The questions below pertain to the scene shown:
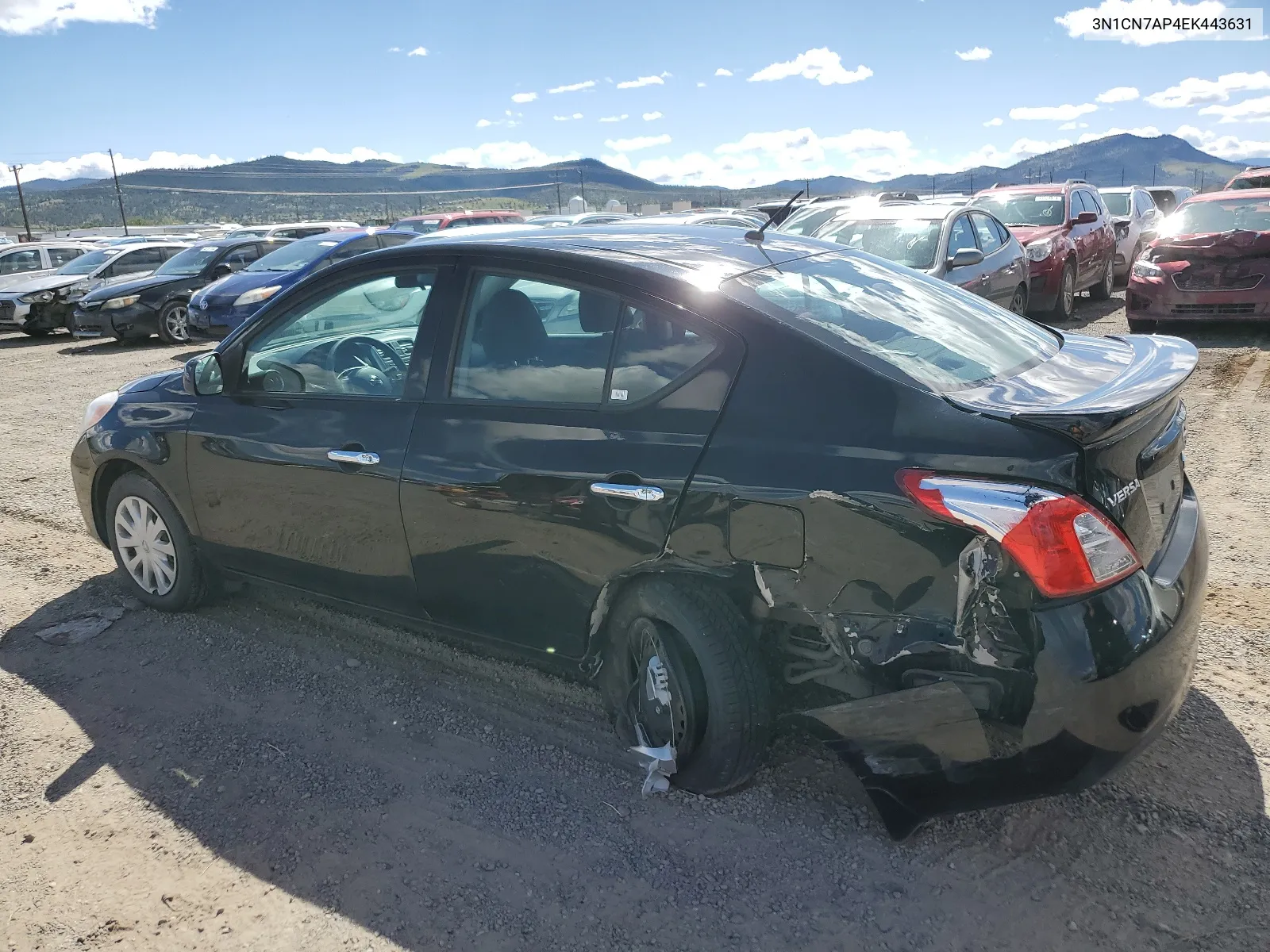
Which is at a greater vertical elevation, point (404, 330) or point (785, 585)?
point (404, 330)

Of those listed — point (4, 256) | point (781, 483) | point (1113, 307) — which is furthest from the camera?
point (4, 256)

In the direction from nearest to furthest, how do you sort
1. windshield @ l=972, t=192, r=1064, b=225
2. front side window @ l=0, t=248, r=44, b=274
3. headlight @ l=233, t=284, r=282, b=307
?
1. windshield @ l=972, t=192, r=1064, b=225
2. headlight @ l=233, t=284, r=282, b=307
3. front side window @ l=0, t=248, r=44, b=274

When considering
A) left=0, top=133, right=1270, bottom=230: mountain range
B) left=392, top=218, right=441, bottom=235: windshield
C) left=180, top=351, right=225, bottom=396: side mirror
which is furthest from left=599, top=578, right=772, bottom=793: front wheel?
left=0, top=133, right=1270, bottom=230: mountain range

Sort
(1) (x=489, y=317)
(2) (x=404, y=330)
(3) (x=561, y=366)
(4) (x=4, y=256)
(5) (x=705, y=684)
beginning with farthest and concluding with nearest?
(4) (x=4, y=256)
(2) (x=404, y=330)
(1) (x=489, y=317)
(3) (x=561, y=366)
(5) (x=705, y=684)

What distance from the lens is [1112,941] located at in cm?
228

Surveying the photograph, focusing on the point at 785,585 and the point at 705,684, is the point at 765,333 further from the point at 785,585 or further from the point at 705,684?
the point at 705,684

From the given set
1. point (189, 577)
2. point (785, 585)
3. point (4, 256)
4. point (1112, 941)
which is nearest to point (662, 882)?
point (785, 585)

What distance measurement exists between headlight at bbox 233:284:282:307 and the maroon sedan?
10518mm

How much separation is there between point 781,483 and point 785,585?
0.28 meters

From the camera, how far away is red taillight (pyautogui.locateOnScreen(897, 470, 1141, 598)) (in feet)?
7.34

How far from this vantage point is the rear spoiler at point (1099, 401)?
7.59ft

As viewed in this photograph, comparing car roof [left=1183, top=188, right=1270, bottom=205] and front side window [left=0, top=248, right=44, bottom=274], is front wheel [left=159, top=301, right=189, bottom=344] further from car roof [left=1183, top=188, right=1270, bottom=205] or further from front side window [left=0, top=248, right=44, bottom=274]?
car roof [left=1183, top=188, right=1270, bottom=205]

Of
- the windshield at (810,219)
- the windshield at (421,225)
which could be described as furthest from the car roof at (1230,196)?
the windshield at (421,225)

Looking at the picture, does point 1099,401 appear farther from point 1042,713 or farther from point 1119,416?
point 1042,713
